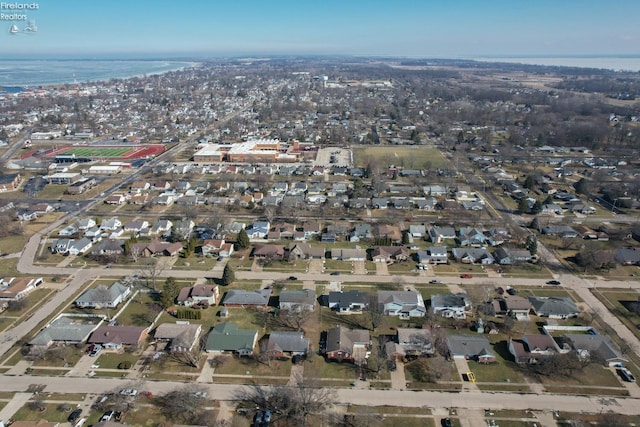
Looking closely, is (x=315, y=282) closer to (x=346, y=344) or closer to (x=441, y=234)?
(x=346, y=344)

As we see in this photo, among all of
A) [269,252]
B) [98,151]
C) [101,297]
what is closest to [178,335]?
[101,297]

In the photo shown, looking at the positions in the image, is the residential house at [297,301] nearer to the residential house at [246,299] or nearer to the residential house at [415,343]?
the residential house at [246,299]

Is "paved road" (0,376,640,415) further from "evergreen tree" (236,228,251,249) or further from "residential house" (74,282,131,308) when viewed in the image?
"evergreen tree" (236,228,251,249)

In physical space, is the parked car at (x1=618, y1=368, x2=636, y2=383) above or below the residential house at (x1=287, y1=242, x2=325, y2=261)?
below

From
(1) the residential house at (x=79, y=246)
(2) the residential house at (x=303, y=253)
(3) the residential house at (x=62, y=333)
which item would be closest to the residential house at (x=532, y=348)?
(2) the residential house at (x=303, y=253)

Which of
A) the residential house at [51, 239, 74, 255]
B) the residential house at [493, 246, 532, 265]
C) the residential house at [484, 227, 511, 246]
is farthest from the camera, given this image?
the residential house at [484, 227, 511, 246]

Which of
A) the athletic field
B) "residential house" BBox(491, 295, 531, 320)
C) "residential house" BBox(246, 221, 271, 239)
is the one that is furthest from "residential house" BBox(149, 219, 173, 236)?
the athletic field
